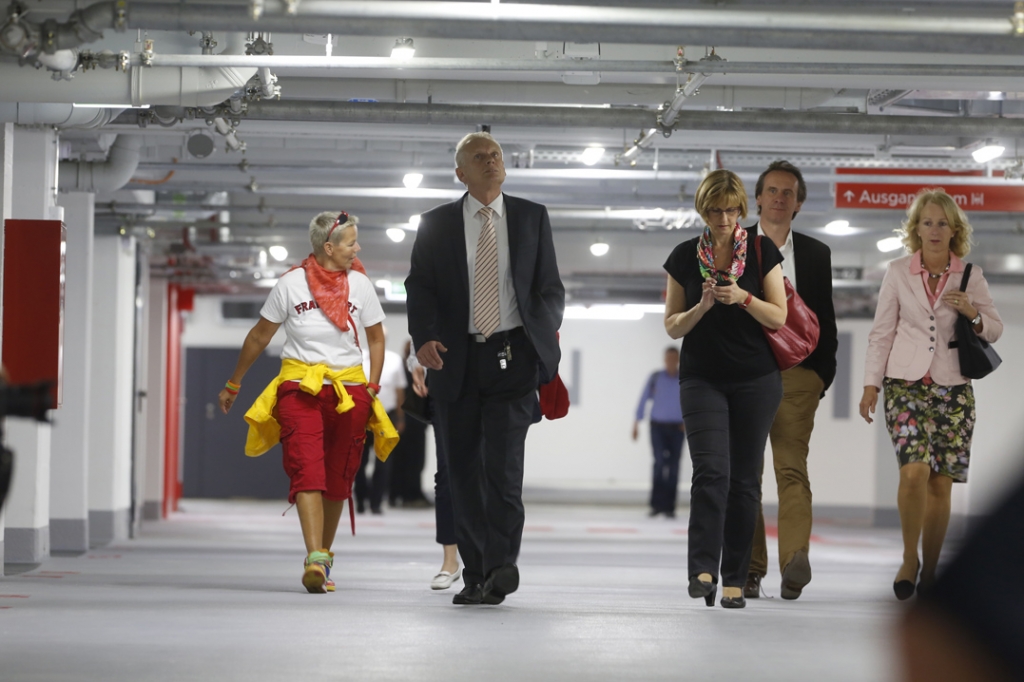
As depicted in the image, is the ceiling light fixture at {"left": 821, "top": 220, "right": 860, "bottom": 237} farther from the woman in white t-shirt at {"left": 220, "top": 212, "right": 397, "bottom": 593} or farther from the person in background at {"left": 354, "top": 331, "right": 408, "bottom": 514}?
the woman in white t-shirt at {"left": 220, "top": 212, "right": 397, "bottom": 593}

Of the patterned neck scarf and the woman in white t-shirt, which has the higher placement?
the patterned neck scarf

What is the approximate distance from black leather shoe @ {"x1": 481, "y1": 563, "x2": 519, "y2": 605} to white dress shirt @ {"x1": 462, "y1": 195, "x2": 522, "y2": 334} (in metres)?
0.84

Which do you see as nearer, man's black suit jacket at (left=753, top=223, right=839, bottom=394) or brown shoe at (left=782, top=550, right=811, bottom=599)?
brown shoe at (left=782, top=550, right=811, bottom=599)

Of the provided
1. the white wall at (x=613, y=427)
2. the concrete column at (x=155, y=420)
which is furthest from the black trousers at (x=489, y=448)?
the white wall at (x=613, y=427)

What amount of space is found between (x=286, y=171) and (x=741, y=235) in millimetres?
5479

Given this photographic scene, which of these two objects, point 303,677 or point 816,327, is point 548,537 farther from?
point 303,677

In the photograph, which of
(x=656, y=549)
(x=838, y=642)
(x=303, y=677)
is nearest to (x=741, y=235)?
(x=838, y=642)

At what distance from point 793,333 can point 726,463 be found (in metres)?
0.59

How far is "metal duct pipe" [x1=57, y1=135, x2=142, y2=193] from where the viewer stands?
326 inches

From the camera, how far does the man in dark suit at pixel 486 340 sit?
4613 millimetres

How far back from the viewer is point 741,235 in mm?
4578

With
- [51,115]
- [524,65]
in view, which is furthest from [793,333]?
[51,115]

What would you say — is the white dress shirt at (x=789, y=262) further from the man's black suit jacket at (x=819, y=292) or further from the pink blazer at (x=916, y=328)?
the pink blazer at (x=916, y=328)

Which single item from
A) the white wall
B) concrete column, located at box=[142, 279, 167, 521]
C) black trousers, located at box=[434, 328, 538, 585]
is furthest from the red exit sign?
concrete column, located at box=[142, 279, 167, 521]
